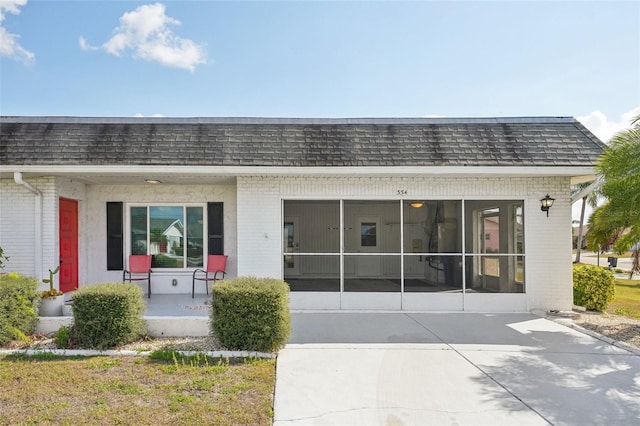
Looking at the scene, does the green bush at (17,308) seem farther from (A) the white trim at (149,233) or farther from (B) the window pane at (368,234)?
(B) the window pane at (368,234)

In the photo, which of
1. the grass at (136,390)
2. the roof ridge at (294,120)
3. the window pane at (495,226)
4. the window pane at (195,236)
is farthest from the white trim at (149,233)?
the window pane at (495,226)

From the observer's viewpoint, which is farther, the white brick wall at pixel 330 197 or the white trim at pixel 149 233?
the white trim at pixel 149 233

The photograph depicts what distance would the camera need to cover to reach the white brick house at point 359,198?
804 centimetres

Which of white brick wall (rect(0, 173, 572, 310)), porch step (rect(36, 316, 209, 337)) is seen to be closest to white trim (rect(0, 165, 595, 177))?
white brick wall (rect(0, 173, 572, 310))

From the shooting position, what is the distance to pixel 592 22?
816cm

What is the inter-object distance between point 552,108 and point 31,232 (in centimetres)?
1278

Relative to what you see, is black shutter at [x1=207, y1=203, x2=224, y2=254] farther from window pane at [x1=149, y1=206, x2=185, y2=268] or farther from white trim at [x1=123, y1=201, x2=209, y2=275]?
window pane at [x1=149, y1=206, x2=185, y2=268]

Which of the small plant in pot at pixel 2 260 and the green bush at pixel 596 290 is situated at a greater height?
the small plant in pot at pixel 2 260

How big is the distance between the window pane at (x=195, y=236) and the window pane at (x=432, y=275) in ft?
16.5

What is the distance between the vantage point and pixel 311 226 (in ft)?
27.9

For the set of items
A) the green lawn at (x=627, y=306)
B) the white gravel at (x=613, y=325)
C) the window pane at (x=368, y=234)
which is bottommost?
the green lawn at (x=627, y=306)

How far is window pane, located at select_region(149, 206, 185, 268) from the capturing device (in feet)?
32.0

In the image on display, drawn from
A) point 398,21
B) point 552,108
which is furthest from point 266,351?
point 552,108

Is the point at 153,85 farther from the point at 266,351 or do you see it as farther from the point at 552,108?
the point at 552,108
